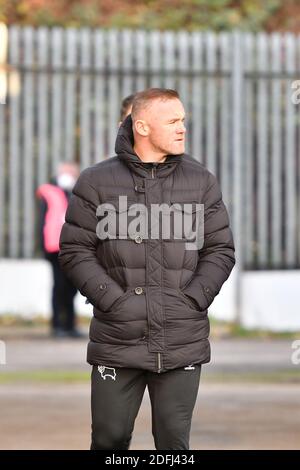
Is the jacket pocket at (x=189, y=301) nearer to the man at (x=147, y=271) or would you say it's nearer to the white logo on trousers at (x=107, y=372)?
the man at (x=147, y=271)

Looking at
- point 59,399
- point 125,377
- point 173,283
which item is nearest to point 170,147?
point 173,283

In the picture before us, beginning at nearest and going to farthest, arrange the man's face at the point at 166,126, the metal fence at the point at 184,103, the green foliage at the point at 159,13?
the man's face at the point at 166,126, the metal fence at the point at 184,103, the green foliage at the point at 159,13

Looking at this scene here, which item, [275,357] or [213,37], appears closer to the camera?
[275,357]

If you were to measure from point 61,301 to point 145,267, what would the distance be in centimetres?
815

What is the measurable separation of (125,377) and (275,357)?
6.87 meters

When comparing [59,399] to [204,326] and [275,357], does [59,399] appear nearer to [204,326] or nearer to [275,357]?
[275,357]

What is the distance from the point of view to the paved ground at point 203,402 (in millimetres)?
8352

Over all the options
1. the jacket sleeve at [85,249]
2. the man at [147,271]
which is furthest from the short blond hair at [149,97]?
the jacket sleeve at [85,249]

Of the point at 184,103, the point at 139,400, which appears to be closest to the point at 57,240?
the point at 184,103

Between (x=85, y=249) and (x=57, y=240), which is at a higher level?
(x=57, y=240)

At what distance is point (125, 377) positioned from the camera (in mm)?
5785

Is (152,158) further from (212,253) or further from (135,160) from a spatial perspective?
(212,253)

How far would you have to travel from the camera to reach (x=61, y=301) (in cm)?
1380

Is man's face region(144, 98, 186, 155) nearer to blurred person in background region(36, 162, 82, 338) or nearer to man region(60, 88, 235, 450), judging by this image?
man region(60, 88, 235, 450)
